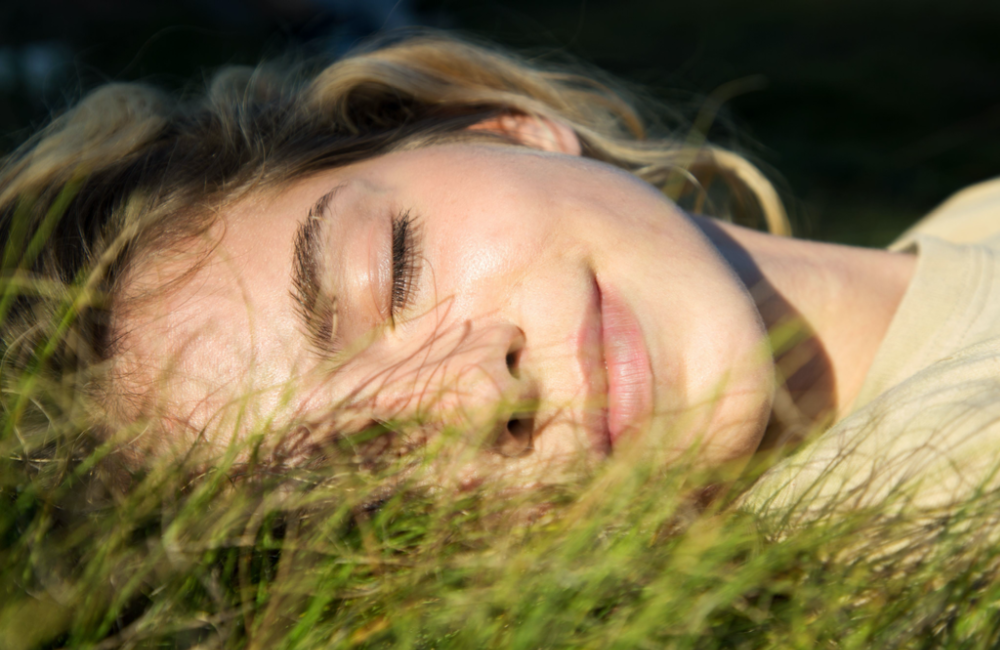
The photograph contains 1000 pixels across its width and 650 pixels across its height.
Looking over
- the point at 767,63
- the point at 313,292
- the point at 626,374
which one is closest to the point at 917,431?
the point at 626,374

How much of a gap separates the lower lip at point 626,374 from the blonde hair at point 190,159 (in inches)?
A: 30.8

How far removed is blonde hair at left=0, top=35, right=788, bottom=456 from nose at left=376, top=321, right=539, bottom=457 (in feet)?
1.84

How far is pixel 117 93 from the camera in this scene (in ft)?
6.98

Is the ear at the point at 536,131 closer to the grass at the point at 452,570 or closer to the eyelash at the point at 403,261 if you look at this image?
the eyelash at the point at 403,261

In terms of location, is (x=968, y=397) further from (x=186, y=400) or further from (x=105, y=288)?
(x=105, y=288)

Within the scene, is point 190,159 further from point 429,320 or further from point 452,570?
point 452,570

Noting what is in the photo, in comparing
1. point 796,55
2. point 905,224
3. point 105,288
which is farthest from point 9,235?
point 796,55

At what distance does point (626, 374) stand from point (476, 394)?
298mm

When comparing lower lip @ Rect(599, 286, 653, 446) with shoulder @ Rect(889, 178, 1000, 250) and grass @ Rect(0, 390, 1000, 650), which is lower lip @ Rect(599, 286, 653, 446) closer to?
grass @ Rect(0, 390, 1000, 650)

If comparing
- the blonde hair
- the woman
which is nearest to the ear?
the blonde hair

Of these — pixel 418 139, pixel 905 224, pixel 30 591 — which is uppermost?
pixel 418 139

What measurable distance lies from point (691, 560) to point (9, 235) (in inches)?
62.0

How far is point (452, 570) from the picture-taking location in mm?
1022

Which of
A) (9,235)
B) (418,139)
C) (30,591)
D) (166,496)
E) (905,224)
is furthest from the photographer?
(905,224)
